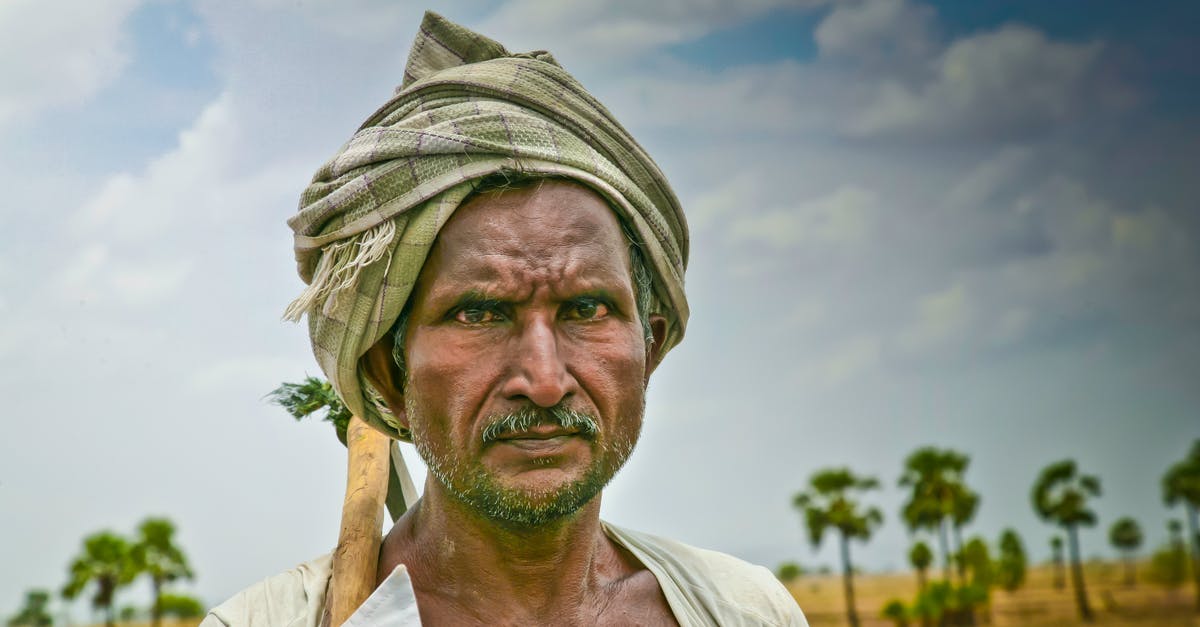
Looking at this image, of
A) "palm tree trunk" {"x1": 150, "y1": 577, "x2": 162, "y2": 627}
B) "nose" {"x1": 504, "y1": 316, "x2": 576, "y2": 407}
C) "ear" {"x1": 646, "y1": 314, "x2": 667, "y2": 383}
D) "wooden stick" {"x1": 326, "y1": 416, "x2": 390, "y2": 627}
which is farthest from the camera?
"palm tree trunk" {"x1": 150, "y1": 577, "x2": 162, "y2": 627}

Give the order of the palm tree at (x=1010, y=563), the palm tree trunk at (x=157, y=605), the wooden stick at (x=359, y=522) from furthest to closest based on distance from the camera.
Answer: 1. the palm tree at (x=1010, y=563)
2. the palm tree trunk at (x=157, y=605)
3. the wooden stick at (x=359, y=522)

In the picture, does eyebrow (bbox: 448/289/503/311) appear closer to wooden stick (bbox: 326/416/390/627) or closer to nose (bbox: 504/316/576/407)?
nose (bbox: 504/316/576/407)

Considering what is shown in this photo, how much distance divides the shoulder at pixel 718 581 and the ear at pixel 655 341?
1.57ft

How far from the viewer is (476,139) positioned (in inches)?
104

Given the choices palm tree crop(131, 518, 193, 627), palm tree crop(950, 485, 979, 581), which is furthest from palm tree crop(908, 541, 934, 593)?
palm tree crop(131, 518, 193, 627)

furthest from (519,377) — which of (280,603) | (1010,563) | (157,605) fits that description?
(1010,563)

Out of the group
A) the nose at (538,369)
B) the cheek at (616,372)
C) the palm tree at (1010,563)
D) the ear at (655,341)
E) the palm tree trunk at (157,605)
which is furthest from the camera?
the palm tree at (1010,563)

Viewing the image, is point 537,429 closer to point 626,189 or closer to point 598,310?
point 598,310

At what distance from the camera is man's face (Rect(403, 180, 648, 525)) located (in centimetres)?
254

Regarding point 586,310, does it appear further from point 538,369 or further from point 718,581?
point 718,581

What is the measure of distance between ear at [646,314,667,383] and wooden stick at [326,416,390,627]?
0.77 meters

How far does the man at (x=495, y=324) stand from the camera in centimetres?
257

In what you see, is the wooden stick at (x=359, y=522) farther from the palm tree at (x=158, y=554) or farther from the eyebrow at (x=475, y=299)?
the palm tree at (x=158, y=554)

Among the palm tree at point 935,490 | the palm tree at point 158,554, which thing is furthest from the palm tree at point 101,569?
the palm tree at point 935,490
